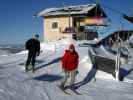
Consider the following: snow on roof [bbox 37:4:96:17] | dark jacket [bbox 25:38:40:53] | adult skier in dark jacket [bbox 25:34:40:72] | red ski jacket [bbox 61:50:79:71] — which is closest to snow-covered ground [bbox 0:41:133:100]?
adult skier in dark jacket [bbox 25:34:40:72]

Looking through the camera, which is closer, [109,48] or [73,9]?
[109,48]

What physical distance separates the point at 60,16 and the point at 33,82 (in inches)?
1216

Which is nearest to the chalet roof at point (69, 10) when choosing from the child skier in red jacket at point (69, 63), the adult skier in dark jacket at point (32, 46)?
the adult skier in dark jacket at point (32, 46)

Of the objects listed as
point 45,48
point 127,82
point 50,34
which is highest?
point 127,82

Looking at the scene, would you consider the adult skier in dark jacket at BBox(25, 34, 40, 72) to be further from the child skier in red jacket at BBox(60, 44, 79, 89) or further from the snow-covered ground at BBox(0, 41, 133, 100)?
the child skier in red jacket at BBox(60, 44, 79, 89)

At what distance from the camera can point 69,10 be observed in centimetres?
4372

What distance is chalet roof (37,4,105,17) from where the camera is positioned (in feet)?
140

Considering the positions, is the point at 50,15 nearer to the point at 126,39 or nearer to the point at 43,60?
the point at 126,39

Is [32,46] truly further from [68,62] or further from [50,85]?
[68,62]

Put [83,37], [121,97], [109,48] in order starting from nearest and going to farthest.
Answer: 1. [121,97]
2. [109,48]
3. [83,37]

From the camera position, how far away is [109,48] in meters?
23.2

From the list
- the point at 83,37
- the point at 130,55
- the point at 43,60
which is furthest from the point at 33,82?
the point at 83,37

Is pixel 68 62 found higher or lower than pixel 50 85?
higher

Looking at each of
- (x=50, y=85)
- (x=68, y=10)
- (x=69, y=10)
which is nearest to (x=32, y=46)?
(x=50, y=85)
